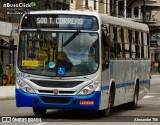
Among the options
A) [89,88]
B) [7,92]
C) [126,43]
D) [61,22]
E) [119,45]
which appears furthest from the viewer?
[7,92]

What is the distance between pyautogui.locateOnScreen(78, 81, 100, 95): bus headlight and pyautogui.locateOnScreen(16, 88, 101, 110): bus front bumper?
0.08 metres

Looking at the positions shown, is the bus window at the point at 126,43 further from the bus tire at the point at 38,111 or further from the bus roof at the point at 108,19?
the bus tire at the point at 38,111

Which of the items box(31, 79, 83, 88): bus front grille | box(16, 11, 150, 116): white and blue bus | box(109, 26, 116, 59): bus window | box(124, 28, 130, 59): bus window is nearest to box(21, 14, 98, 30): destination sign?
box(16, 11, 150, 116): white and blue bus

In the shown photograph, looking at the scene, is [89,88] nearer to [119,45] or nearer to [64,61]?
[64,61]

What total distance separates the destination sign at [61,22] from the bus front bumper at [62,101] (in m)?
1.90

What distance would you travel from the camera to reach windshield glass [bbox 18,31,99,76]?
16547mm

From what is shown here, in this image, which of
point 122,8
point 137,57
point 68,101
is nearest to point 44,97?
point 68,101

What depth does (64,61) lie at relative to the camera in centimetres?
1658

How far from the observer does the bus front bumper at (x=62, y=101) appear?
16.4 m

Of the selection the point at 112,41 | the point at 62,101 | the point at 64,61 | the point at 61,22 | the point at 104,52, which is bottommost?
the point at 62,101

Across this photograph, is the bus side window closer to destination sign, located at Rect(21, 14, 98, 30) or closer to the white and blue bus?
the white and blue bus

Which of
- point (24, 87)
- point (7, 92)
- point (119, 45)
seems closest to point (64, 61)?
point (24, 87)

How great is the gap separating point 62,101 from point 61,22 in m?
2.19

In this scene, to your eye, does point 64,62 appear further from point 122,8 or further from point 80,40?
point 122,8
